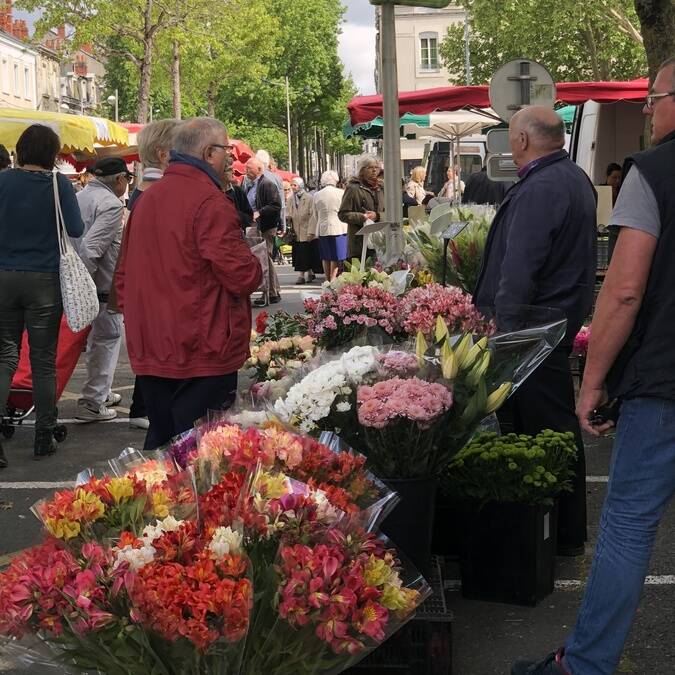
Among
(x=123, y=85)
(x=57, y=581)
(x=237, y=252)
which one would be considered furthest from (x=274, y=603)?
(x=123, y=85)

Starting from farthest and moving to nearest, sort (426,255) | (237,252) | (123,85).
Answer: (123,85), (426,255), (237,252)

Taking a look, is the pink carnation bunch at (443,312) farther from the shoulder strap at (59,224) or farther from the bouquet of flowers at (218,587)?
the shoulder strap at (59,224)

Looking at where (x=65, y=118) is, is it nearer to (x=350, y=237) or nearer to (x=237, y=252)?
(x=350, y=237)

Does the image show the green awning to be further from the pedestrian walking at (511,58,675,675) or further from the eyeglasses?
the pedestrian walking at (511,58,675,675)

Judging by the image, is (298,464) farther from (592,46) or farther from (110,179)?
(592,46)

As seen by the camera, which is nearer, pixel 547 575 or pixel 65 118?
pixel 547 575

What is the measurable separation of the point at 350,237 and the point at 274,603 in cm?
1146

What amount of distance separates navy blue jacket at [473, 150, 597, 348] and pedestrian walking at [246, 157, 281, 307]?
10413 millimetres

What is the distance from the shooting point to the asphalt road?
4.00 meters

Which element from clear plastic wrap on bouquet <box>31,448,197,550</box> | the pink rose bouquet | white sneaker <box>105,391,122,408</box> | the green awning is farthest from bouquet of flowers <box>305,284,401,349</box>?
the green awning

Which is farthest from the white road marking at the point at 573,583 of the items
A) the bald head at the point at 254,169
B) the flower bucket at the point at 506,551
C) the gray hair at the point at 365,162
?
A: the bald head at the point at 254,169

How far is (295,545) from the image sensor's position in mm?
2598

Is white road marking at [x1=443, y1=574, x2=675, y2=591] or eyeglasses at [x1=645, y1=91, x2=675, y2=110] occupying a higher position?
eyeglasses at [x1=645, y1=91, x2=675, y2=110]

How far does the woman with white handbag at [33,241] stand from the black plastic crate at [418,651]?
3.85 meters
